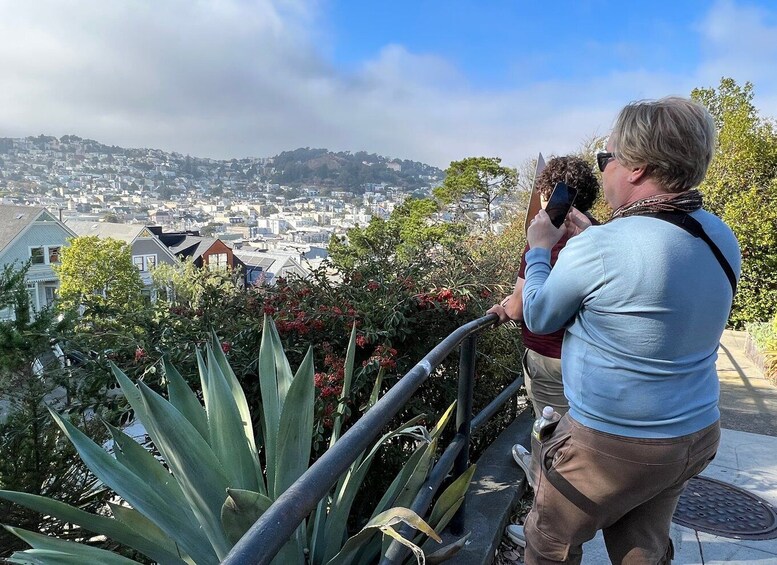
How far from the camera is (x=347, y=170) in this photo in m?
95.0

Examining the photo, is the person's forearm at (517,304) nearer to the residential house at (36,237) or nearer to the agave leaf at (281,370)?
the agave leaf at (281,370)

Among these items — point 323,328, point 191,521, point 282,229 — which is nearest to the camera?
point 191,521

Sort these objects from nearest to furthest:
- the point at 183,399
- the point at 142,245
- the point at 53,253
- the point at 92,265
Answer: the point at 183,399, the point at 92,265, the point at 53,253, the point at 142,245

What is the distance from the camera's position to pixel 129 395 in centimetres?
165

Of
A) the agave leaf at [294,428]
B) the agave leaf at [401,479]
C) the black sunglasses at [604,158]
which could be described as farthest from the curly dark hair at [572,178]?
the agave leaf at [294,428]

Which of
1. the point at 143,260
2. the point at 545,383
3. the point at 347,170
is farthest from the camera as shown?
the point at 347,170

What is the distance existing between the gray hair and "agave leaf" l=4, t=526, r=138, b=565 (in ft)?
5.47

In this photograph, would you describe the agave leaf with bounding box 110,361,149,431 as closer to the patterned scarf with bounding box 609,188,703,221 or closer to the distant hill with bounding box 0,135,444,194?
the patterned scarf with bounding box 609,188,703,221

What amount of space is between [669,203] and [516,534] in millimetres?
1643

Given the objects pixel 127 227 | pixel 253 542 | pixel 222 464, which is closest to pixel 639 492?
pixel 253 542

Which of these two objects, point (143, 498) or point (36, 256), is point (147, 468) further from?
point (36, 256)

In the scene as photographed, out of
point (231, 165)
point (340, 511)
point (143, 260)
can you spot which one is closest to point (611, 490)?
point (340, 511)

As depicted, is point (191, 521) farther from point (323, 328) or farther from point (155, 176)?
point (155, 176)

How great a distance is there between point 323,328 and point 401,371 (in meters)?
0.46
